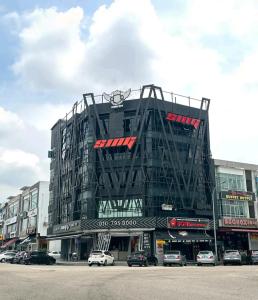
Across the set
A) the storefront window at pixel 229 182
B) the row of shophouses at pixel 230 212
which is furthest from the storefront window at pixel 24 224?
the storefront window at pixel 229 182

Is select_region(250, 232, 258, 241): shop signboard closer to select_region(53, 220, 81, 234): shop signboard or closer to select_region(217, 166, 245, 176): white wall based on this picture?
select_region(217, 166, 245, 176): white wall

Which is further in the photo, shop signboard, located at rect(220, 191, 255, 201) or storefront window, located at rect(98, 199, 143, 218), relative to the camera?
shop signboard, located at rect(220, 191, 255, 201)

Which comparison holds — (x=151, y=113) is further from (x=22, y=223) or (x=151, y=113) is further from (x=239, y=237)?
(x=22, y=223)

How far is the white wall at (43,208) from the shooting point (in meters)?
79.3

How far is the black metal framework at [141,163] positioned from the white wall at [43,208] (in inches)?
580

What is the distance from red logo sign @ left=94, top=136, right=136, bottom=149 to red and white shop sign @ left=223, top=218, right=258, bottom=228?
1738 centimetres

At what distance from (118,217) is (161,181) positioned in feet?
25.5

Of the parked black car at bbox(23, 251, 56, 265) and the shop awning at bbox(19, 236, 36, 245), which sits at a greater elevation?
the shop awning at bbox(19, 236, 36, 245)

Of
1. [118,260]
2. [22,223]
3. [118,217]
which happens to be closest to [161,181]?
[118,217]

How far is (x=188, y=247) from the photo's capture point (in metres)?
58.4

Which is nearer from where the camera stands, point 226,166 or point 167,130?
point 167,130

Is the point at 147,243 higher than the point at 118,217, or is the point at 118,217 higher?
the point at 118,217

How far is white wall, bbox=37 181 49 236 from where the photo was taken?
3123 inches

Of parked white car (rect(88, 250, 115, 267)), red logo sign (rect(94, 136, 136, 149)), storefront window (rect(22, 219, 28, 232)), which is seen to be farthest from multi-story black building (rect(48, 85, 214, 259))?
storefront window (rect(22, 219, 28, 232))
